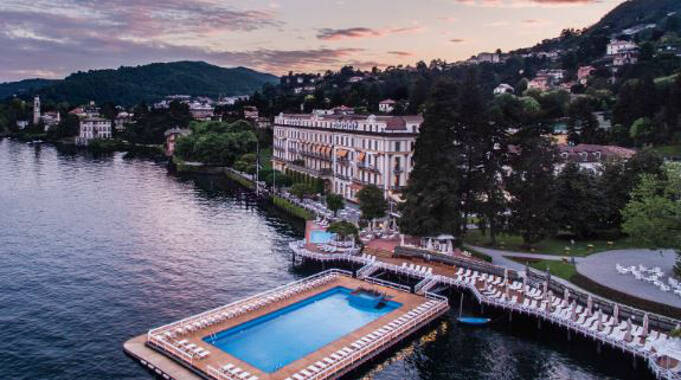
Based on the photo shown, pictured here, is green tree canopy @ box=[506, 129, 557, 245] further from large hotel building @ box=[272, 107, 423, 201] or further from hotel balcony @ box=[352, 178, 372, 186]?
hotel balcony @ box=[352, 178, 372, 186]

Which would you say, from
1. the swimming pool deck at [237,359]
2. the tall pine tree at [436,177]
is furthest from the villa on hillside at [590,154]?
the swimming pool deck at [237,359]

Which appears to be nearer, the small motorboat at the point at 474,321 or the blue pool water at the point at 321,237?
the small motorboat at the point at 474,321

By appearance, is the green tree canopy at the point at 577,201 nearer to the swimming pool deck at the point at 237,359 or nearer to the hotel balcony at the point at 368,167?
the swimming pool deck at the point at 237,359

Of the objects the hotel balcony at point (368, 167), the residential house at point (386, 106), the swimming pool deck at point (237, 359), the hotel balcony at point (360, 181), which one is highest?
the residential house at point (386, 106)

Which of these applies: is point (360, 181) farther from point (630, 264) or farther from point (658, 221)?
point (658, 221)

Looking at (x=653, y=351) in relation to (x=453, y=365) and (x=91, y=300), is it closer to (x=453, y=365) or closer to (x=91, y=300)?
(x=453, y=365)

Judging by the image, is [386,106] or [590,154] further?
[386,106]

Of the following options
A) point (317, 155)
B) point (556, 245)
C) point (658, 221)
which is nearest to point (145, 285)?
point (556, 245)
